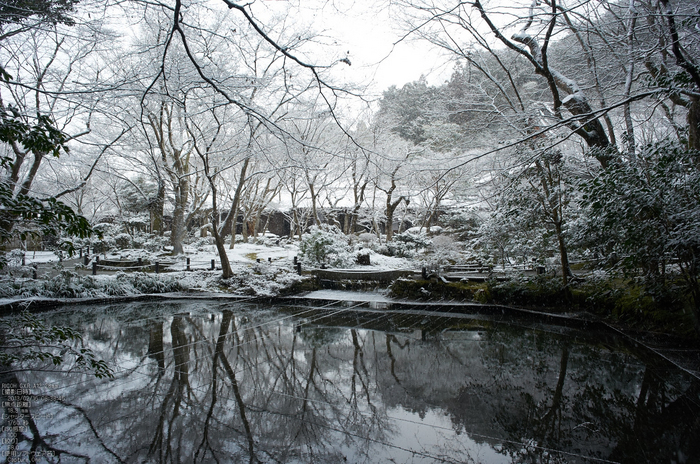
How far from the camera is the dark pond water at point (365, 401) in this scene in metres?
2.54

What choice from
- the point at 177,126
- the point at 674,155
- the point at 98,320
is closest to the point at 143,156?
the point at 177,126

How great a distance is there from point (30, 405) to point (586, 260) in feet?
29.1

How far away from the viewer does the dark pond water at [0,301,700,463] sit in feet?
8.35

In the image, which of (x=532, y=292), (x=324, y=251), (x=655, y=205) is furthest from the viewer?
(x=324, y=251)

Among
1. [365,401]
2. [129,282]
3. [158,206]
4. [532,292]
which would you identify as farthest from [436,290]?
[158,206]

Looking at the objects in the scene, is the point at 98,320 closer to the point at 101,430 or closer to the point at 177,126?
the point at 101,430

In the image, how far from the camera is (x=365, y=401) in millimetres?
3320

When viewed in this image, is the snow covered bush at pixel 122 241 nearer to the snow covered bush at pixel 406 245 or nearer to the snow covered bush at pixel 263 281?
the snow covered bush at pixel 263 281

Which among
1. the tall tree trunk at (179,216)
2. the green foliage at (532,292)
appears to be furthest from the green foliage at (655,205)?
the tall tree trunk at (179,216)

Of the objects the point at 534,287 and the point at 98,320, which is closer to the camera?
the point at 98,320

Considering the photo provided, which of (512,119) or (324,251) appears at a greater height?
(512,119)

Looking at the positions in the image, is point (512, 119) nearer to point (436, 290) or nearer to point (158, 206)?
point (436, 290)

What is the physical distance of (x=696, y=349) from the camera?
454 cm

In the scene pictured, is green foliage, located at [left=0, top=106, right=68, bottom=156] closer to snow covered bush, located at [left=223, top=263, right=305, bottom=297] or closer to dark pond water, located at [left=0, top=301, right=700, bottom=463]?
dark pond water, located at [left=0, top=301, right=700, bottom=463]
